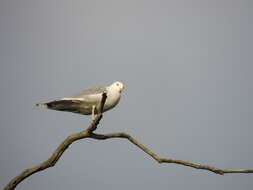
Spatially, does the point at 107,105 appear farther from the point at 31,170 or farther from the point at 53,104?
the point at 31,170

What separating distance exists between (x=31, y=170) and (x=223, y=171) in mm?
721

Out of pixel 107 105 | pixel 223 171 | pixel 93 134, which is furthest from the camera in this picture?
pixel 107 105

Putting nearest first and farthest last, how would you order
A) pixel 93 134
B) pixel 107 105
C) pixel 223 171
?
pixel 223 171, pixel 93 134, pixel 107 105

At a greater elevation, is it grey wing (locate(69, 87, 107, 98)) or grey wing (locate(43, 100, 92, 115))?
grey wing (locate(69, 87, 107, 98))

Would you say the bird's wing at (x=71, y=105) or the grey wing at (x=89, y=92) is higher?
the grey wing at (x=89, y=92)

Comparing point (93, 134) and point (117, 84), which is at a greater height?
point (117, 84)

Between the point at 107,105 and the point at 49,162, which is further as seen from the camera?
the point at 107,105

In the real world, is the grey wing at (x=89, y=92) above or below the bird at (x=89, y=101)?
above

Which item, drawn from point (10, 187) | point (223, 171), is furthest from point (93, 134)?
point (223, 171)

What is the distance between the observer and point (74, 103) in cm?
195

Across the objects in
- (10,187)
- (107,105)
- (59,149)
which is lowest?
(10,187)

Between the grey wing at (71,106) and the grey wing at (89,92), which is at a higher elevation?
the grey wing at (89,92)

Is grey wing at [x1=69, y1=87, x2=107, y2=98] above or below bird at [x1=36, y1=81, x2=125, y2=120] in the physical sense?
above

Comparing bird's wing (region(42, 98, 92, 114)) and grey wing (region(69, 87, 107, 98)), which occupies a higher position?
grey wing (region(69, 87, 107, 98))
